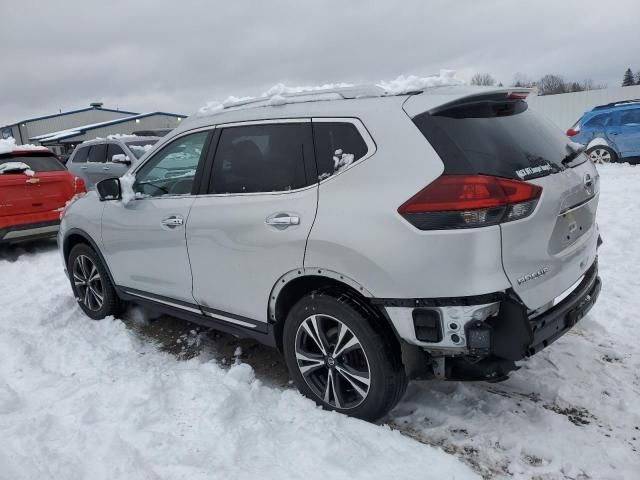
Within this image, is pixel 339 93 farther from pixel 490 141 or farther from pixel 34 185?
pixel 34 185

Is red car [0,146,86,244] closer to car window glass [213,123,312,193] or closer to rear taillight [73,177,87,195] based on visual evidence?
rear taillight [73,177,87,195]

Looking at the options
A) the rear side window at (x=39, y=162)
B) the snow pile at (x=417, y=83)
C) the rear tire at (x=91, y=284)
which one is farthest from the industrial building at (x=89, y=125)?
the snow pile at (x=417, y=83)

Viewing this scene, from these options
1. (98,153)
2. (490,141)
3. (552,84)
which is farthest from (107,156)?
(552,84)

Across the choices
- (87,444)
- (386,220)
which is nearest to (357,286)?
(386,220)

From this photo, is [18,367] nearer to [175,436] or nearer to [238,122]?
[175,436]

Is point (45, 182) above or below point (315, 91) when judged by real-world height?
below

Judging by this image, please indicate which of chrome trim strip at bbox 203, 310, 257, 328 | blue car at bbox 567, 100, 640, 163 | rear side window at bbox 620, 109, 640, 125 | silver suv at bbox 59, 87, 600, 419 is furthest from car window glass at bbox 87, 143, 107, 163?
rear side window at bbox 620, 109, 640, 125

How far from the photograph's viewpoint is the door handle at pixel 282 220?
111 inches

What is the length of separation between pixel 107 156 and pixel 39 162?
3.93 meters

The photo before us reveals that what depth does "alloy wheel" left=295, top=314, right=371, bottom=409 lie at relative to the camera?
2777 mm

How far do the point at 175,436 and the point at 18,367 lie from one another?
67.1 inches

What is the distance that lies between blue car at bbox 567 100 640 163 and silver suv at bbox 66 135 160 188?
34.8ft

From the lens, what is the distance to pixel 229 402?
305cm

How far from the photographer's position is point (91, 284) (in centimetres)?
475
